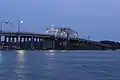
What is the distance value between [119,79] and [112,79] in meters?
0.71

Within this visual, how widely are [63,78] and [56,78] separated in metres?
0.64

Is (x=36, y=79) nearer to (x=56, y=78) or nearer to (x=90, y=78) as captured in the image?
(x=56, y=78)

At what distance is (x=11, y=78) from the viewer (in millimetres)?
43875

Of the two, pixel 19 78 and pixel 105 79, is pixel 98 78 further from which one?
pixel 19 78

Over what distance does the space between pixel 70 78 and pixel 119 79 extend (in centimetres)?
436

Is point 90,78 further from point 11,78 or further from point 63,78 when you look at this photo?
point 11,78

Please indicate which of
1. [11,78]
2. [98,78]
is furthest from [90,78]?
[11,78]

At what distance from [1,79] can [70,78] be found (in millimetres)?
6209

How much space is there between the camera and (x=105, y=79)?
44125 mm

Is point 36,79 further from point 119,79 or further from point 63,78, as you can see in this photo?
point 119,79

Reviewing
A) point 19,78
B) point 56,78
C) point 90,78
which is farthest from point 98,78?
point 19,78

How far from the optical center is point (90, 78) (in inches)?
1757

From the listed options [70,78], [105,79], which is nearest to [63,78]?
[70,78]

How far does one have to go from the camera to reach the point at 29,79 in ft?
142
